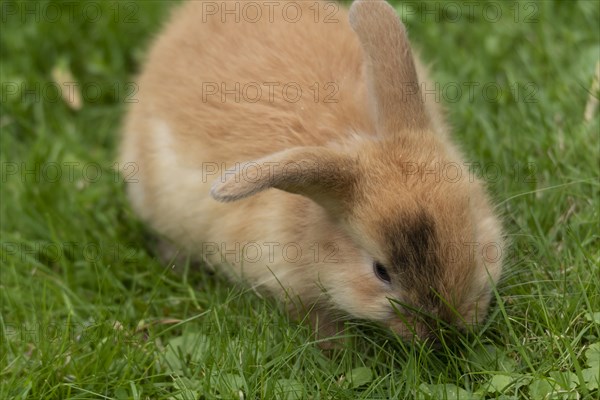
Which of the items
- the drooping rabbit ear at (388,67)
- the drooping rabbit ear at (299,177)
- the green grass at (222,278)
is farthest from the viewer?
the drooping rabbit ear at (388,67)

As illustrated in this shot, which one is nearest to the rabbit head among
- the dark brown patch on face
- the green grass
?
the dark brown patch on face

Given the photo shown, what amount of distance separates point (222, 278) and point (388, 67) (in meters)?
1.35

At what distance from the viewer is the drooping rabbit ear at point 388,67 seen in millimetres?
4098

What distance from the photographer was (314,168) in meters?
3.76

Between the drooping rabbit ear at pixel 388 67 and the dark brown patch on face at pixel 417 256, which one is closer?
the dark brown patch on face at pixel 417 256

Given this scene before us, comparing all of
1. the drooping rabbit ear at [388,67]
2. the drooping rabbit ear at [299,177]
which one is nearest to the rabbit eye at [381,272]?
the drooping rabbit ear at [299,177]

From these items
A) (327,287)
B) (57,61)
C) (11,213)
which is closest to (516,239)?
(327,287)

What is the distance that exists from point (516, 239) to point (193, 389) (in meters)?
1.57

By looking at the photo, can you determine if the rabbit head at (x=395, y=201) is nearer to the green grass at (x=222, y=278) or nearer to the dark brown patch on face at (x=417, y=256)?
the dark brown patch on face at (x=417, y=256)

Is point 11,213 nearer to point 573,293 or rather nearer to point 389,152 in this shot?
point 389,152

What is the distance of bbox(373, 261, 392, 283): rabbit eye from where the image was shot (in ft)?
12.6

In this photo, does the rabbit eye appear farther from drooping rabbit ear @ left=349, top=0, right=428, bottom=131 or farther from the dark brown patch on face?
drooping rabbit ear @ left=349, top=0, right=428, bottom=131

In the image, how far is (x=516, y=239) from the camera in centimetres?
A: 441

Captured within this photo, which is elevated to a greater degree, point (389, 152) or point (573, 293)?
point (389, 152)
